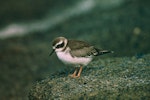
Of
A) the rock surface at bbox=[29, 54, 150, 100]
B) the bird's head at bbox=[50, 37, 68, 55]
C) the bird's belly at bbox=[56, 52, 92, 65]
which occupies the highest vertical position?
the bird's head at bbox=[50, 37, 68, 55]

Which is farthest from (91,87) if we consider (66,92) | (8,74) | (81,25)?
(81,25)

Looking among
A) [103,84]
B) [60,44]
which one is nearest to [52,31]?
[60,44]

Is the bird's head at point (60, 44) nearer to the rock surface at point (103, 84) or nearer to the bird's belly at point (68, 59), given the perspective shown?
the bird's belly at point (68, 59)

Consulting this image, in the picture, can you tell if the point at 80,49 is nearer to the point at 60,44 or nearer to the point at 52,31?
the point at 60,44

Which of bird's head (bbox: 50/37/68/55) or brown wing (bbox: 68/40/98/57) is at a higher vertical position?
bird's head (bbox: 50/37/68/55)

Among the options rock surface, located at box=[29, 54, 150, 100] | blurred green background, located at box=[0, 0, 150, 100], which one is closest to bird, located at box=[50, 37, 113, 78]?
rock surface, located at box=[29, 54, 150, 100]

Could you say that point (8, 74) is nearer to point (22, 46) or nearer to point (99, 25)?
point (22, 46)

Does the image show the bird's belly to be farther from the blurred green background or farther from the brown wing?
the blurred green background
